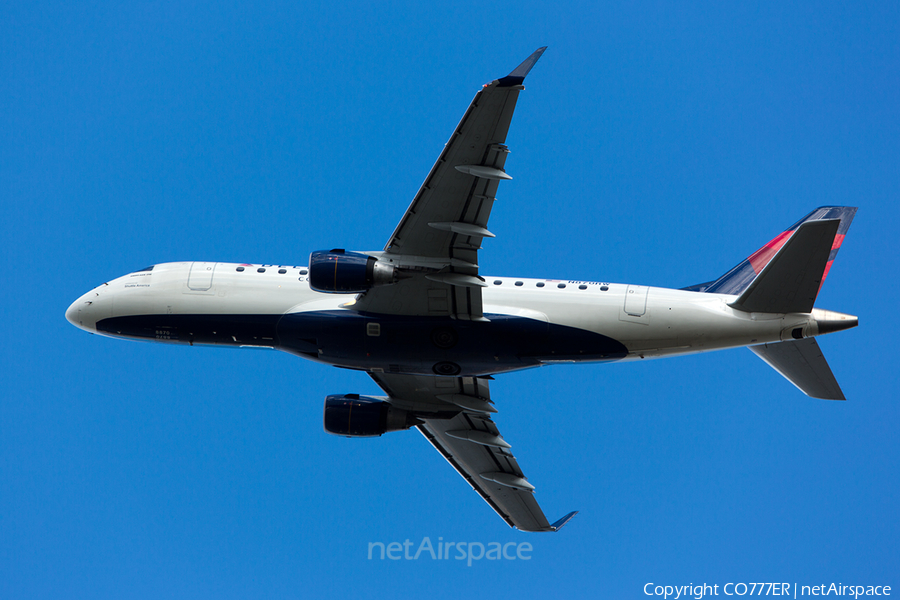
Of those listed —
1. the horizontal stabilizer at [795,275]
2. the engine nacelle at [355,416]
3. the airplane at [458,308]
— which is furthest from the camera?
the engine nacelle at [355,416]

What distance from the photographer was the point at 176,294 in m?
29.6

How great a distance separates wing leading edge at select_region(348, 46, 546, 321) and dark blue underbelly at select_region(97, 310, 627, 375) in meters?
0.53

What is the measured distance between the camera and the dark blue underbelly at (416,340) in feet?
89.4

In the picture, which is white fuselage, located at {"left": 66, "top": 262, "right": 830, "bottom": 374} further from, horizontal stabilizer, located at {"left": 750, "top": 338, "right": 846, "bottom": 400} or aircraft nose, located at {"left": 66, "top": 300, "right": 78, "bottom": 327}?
horizontal stabilizer, located at {"left": 750, "top": 338, "right": 846, "bottom": 400}

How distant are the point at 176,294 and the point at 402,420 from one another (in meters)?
9.37

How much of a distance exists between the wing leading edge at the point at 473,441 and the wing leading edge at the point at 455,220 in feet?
17.7

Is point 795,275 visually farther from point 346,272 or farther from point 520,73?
point 346,272

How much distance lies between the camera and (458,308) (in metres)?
27.0

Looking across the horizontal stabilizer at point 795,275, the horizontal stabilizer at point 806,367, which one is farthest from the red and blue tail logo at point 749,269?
the horizontal stabilizer at point 795,275

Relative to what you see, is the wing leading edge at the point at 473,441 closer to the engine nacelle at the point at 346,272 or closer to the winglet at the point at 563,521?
the winglet at the point at 563,521

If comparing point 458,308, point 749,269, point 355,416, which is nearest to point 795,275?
point 749,269

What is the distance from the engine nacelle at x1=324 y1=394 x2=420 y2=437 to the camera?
1249 inches

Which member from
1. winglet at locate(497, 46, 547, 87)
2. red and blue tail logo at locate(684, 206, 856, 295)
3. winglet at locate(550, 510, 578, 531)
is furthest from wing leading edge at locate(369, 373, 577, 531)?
winglet at locate(497, 46, 547, 87)

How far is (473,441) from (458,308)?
8.22 meters
